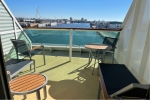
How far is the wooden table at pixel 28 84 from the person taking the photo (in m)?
1.52

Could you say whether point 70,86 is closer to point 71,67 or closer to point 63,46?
point 71,67

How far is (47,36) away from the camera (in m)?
4.20

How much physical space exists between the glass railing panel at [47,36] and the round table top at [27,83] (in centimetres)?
237

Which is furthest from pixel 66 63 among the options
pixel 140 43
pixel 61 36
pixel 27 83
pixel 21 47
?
pixel 140 43

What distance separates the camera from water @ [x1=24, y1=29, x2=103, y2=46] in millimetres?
3953

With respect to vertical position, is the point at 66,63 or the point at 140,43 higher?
the point at 140,43

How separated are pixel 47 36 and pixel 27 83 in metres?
2.73

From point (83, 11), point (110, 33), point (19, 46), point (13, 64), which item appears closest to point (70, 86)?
point (13, 64)

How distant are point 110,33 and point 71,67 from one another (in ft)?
5.80

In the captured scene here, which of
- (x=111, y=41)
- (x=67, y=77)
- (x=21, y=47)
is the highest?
(x=111, y=41)

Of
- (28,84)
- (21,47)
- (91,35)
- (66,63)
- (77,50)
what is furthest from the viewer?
(77,50)

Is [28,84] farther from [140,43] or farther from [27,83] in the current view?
[140,43]

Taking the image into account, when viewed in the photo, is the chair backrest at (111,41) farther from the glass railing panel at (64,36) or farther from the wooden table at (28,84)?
the wooden table at (28,84)

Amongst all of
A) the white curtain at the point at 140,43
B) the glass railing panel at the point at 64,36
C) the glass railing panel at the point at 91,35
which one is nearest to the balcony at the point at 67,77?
the glass railing panel at the point at 64,36
